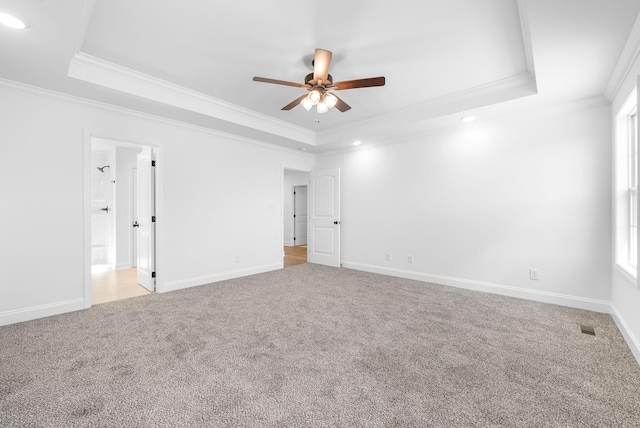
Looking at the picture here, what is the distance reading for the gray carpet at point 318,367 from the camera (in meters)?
1.60

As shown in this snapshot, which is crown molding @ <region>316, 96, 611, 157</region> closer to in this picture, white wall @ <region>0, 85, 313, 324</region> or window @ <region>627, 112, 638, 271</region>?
window @ <region>627, 112, 638, 271</region>

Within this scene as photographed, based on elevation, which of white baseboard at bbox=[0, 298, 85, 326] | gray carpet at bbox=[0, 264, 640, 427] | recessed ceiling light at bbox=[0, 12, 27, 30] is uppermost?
recessed ceiling light at bbox=[0, 12, 27, 30]

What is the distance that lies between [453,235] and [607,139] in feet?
6.81

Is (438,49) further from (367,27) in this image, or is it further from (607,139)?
(607,139)

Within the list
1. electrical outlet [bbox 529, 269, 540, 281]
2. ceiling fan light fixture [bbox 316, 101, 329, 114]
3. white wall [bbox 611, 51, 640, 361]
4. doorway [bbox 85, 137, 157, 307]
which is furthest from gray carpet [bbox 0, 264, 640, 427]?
doorway [bbox 85, 137, 157, 307]

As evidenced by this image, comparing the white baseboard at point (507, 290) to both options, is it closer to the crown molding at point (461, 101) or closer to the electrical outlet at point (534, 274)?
the electrical outlet at point (534, 274)

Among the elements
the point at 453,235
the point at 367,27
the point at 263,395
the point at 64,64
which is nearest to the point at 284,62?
the point at 367,27

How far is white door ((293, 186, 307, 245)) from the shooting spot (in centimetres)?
913

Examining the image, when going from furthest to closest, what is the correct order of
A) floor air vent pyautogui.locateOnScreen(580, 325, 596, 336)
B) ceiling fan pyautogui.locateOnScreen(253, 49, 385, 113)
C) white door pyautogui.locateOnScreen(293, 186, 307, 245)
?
1. white door pyautogui.locateOnScreen(293, 186, 307, 245)
2. floor air vent pyautogui.locateOnScreen(580, 325, 596, 336)
3. ceiling fan pyautogui.locateOnScreen(253, 49, 385, 113)

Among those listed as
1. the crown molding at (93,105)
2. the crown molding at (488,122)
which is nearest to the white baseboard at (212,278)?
the crown molding at (93,105)

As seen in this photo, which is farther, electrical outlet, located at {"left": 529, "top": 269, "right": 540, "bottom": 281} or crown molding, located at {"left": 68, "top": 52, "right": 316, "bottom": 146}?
electrical outlet, located at {"left": 529, "top": 269, "right": 540, "bottom": 281}

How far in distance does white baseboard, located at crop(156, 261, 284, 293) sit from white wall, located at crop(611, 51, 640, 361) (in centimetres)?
475

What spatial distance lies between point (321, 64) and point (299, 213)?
687cm

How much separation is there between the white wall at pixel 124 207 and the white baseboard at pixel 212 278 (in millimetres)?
2499
